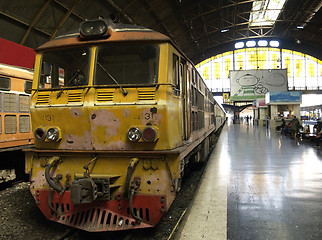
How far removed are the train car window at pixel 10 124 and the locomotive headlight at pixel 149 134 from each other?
4.90 m

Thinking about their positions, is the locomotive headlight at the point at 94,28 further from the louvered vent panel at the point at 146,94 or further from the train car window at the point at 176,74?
the train car window at the point at 176,74

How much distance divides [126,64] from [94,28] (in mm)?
771

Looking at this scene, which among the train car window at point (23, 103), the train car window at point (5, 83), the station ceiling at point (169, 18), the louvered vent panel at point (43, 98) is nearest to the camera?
the louvered vent panel at point (43, 98)

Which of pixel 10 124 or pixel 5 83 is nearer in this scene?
pixel 5 83

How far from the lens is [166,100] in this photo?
164 inches

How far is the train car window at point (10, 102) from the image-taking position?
7.15 meters

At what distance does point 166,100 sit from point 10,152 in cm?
559

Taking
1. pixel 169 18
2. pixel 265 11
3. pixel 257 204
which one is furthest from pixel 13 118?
pixel 265 11

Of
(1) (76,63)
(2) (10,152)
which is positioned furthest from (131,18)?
(1) (76,63)

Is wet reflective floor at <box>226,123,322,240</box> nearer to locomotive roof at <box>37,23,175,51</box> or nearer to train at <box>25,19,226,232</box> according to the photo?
train at <box>25,19,226,232</box>

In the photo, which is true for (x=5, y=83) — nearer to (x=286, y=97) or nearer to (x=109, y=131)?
(x=109, y=131)

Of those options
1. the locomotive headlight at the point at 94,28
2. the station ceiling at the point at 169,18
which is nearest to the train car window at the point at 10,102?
the station ceiling at the point at 169,18

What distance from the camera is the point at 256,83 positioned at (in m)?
36.9

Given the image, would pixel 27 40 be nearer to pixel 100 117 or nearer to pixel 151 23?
pixel 151 23
